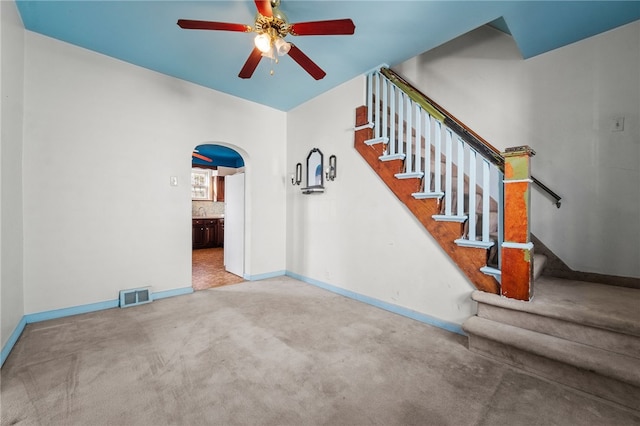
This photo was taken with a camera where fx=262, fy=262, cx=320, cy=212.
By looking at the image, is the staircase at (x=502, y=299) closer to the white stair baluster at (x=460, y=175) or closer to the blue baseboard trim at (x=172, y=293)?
the white stair baluster at (x=460, y=175)

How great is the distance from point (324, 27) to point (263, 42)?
50cm

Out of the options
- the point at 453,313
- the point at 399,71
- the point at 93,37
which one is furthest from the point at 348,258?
the point at 93,37

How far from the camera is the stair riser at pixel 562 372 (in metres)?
1.56

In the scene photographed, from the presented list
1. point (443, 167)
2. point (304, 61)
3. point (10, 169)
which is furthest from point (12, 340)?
point (443, 167)

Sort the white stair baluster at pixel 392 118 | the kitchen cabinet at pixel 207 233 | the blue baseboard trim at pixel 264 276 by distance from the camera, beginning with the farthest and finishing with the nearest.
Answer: the kitchen cabinet at pixel 207 233 < the blue baseboard trim at pixel 264 276 < the white stair baluster at pixel 392 118

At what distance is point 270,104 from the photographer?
14.6 feet

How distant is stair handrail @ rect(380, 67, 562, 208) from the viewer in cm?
224

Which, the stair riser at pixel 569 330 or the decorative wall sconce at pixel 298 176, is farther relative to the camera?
the decorative wall sconce at pixel 298 176

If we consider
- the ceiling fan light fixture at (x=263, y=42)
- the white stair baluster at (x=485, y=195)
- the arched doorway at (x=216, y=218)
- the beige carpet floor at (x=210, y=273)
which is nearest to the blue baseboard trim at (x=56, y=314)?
the beige carpet floor at (x=210, y=273)

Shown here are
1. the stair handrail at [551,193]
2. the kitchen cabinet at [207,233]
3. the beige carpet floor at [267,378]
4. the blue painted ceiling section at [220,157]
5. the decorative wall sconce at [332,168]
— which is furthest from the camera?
the kitchen cabinet at [207,233]

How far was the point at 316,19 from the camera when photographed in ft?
8.11

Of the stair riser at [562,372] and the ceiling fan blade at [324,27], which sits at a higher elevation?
the ceiling fan blade at [324,27]

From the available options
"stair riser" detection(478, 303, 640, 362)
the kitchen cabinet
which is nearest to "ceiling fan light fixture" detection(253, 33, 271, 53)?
"stair riser" detection(478, 303, 640, 362)

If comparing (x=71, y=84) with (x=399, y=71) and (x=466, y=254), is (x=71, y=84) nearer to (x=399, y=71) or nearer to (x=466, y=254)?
(x=399, y=71)
